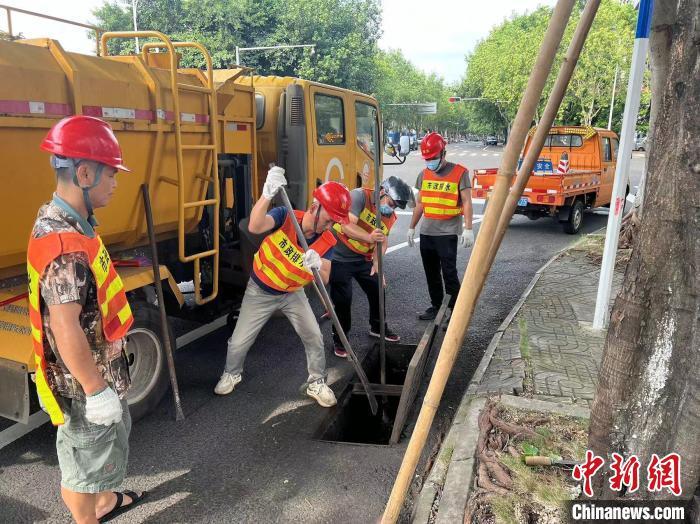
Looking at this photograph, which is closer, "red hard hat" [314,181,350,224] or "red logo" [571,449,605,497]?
"red logo" [571,449,605,497]

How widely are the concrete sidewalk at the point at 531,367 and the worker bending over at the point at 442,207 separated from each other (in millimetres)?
863

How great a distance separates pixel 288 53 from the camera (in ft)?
89.2

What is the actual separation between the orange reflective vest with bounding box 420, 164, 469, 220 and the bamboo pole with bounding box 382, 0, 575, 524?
343 cm

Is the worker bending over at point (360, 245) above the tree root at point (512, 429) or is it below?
above

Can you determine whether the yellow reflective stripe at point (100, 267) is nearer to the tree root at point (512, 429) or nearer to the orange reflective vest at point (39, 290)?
the orange reflective vest at point (39, 290)

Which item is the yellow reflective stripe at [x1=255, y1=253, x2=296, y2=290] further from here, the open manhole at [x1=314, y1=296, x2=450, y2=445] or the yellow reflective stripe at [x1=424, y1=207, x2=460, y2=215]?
the yellow reflective stripe at [x1=424, y1=207, x2=460, y2=215]

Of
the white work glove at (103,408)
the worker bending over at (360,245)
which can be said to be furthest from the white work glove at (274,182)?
the white work glove at (103,408)

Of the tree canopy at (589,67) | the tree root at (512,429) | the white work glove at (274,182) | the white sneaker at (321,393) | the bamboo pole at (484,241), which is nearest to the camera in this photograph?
the bamboo pole at (484,241)

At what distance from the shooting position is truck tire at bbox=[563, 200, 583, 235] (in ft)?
35.5

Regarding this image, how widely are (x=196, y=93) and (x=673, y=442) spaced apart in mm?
3534

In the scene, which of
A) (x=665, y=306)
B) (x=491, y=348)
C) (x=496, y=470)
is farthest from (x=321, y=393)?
(x=665, y=306)

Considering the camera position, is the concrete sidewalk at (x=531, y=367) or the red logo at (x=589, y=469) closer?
the red logo at (x=589, y=469)

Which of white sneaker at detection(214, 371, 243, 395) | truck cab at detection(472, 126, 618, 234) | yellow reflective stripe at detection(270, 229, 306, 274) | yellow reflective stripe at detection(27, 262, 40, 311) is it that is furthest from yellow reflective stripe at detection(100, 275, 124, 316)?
truck cab at detection(472, 126, 618, 234)

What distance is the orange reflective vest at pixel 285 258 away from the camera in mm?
3852
